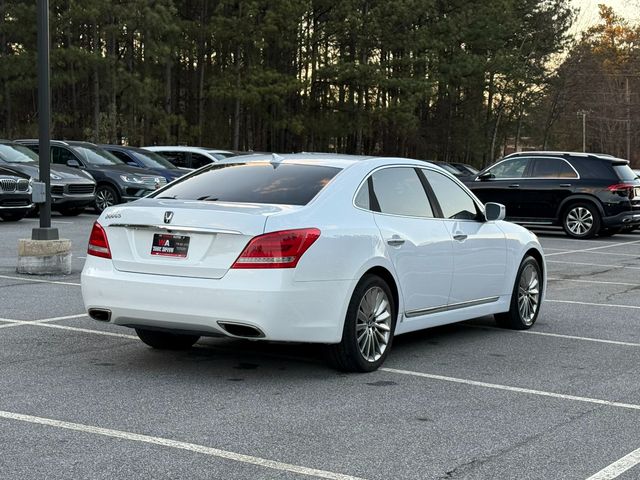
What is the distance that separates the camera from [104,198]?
81.1 ft

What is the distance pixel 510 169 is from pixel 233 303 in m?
17.6

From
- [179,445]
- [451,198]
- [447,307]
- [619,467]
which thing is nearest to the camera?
[619,467]

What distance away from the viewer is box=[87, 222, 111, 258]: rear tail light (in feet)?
24.0

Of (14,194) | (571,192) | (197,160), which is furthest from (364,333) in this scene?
(197,160)

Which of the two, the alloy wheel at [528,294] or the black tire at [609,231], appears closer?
the alloy wheel at [528,294]

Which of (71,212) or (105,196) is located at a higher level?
(105,196)

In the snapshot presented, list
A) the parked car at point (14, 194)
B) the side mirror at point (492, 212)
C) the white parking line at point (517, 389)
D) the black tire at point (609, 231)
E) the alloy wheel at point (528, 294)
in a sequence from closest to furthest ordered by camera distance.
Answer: the white parking line at point (517, 389), the side mirror at point (492, 212), the alloy wheel at point (528, 294), the parked car at point (14, 194), the black tire at point (609, 231)

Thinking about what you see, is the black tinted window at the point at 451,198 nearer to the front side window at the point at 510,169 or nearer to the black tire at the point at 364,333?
the black tire at the point at 364,333

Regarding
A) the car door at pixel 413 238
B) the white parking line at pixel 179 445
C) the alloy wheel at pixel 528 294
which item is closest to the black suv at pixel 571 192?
the alloy wheel at pixel 528 294

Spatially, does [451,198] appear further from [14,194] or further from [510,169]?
[510,169]

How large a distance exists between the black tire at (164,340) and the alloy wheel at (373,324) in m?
1.40

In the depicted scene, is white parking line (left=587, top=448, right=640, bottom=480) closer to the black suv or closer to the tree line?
the black suv

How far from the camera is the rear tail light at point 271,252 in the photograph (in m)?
6.71

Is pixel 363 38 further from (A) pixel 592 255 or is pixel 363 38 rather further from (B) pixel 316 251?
(B) pixel 316 251
